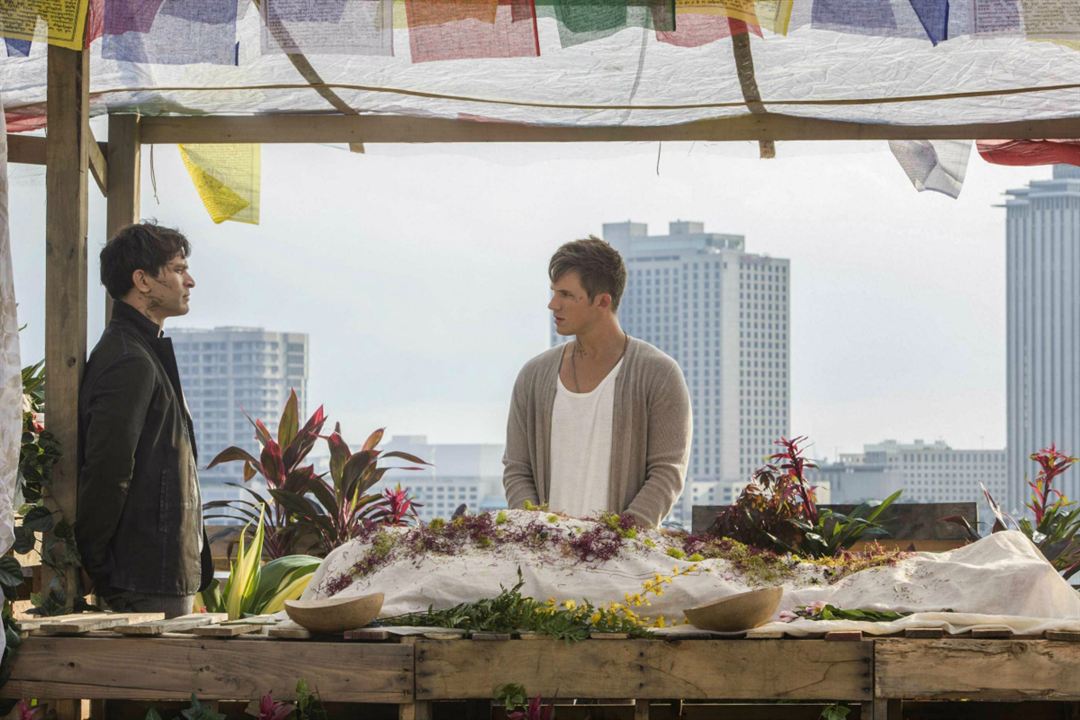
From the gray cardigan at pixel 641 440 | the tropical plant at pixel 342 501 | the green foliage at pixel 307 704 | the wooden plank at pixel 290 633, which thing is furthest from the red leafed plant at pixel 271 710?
the tropical plant at pixel 342 501

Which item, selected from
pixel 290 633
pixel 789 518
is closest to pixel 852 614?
pixel 290 633

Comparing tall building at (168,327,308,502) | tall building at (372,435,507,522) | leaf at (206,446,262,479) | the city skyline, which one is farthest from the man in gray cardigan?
tall building at (372,435,507,522)

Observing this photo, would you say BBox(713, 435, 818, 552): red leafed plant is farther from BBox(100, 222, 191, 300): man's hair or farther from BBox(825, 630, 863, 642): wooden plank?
BBox(100, 222, 191, 300): man's hair

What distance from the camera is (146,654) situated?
10.5ft

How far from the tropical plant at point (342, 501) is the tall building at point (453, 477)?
77.1 meters

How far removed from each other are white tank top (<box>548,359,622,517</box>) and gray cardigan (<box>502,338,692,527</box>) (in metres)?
0.02

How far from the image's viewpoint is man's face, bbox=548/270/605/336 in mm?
4121

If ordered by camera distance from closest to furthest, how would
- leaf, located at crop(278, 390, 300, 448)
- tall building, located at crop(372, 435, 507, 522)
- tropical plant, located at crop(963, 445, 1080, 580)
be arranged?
1. tropical plant, located at crop(963, 445, 1080, 580)
2. leaf, located at crop(278, 390, 300, 448)
3. tall building, located at crop(372, 435, 507, 522)

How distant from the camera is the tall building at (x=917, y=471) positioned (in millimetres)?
80250

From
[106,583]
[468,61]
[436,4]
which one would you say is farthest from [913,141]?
[106,583]

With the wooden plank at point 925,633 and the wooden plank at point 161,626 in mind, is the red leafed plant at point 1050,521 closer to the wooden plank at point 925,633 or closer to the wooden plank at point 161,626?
the wooden plank at point 925,633

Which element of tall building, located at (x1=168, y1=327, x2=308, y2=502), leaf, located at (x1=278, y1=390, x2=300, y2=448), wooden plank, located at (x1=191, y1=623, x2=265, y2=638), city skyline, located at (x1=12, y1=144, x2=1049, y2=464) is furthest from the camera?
city skyline, located at (x1=12, y1=144, x2=1049, y2=464)

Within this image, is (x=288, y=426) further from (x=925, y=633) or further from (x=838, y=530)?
(x=925, y=633)

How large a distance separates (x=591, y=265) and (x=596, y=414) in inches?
16.8
